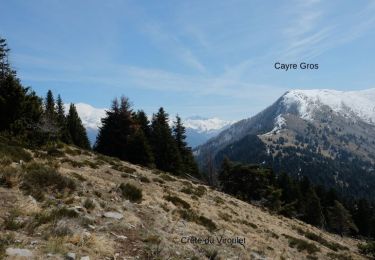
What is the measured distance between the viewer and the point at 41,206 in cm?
1354

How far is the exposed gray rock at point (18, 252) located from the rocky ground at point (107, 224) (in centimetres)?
2

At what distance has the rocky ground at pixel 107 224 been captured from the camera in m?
11.2

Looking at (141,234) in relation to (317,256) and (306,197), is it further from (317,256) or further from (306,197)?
(306,197)

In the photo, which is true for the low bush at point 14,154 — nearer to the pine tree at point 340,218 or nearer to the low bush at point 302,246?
the low bush at point 302,246

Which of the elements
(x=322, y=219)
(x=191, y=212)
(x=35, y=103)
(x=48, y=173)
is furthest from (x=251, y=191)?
(x=48, y=173)

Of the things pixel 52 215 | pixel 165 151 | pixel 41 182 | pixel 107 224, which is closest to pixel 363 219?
pixel 165 151

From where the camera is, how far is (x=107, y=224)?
45.3 feet

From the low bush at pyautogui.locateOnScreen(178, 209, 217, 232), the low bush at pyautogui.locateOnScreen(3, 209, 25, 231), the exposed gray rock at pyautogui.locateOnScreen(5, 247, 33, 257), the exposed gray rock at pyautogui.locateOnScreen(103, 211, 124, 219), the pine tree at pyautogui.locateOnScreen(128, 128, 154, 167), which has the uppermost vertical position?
the pine tree at pyautogui.locateOnScreen(128, 128, 154, 167)

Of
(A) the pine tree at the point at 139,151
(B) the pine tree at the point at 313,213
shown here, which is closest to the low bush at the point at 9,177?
(A) the pine tree at the point at 139,151

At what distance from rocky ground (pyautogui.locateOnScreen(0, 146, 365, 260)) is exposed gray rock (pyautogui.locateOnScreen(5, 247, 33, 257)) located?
23 mm

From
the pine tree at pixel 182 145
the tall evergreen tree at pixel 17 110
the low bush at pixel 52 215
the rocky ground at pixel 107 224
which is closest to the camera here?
the rocky ground at pixel 107 224

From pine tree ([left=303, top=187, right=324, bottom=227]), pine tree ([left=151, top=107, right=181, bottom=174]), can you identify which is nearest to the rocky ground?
pine tree ([left=151, top=107, right=181, bottom=174])

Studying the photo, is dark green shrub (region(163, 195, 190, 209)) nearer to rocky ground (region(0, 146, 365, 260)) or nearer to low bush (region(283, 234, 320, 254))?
rocky ground (region(0, 146, 365, 260))

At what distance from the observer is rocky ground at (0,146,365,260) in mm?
11156
